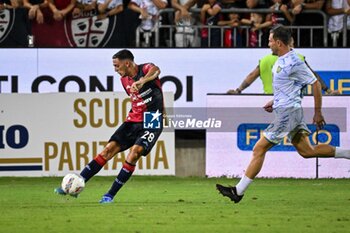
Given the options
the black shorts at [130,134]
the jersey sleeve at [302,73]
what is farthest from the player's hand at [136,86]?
the jersey sleeve at [302,73]

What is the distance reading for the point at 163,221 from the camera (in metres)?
13.2

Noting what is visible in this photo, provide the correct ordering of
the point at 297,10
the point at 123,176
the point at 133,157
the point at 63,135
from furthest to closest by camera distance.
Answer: the point at 297,10, the point at 63,135, the point at 133,157, the point at 123,176

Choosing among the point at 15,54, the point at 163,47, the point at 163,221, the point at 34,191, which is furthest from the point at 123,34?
the point at 163,221

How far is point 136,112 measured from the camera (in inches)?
644

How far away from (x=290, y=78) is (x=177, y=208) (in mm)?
2314

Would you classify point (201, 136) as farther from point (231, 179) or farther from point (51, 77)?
point (51, 77)

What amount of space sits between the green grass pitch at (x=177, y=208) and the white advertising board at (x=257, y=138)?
856 mm

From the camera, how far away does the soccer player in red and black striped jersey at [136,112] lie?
1611 centimetres

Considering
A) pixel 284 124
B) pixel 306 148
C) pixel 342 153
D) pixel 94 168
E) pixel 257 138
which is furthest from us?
pixel 257 138

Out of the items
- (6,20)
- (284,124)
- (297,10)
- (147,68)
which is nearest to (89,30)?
(6,20)

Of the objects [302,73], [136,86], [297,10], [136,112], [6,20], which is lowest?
[136,112]

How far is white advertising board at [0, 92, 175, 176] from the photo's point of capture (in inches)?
845

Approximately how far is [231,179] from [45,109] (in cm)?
386

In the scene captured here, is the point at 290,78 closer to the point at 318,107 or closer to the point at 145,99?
the point at 318,107
